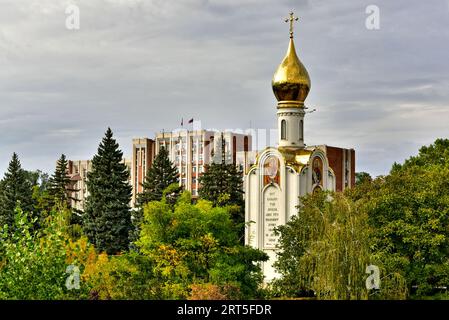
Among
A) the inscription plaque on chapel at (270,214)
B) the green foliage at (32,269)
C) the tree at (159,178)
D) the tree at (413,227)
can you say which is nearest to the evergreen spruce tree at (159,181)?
the tree at (159,178)

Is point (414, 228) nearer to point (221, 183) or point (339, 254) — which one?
point (339, 254)

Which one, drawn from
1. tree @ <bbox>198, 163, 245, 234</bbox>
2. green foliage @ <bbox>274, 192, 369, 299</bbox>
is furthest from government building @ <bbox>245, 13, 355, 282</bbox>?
green foliage @ <bbox>274, 192, 369, 299</bbox>

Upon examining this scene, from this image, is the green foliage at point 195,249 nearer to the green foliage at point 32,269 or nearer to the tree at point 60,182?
the green foliage at point 32,269

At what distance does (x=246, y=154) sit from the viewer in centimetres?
7888

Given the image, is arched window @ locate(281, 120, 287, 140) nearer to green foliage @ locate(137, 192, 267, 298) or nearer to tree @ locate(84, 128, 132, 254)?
tree @ locate(84, 128, 132, 254)

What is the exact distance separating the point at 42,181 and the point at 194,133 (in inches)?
783

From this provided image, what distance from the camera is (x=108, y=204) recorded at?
50656mm

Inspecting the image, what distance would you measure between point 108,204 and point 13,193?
10961 millimetres

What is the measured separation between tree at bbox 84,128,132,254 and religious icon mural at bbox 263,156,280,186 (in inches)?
368

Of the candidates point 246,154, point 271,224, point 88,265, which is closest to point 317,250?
point 88,265

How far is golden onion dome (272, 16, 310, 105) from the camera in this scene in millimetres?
45844
